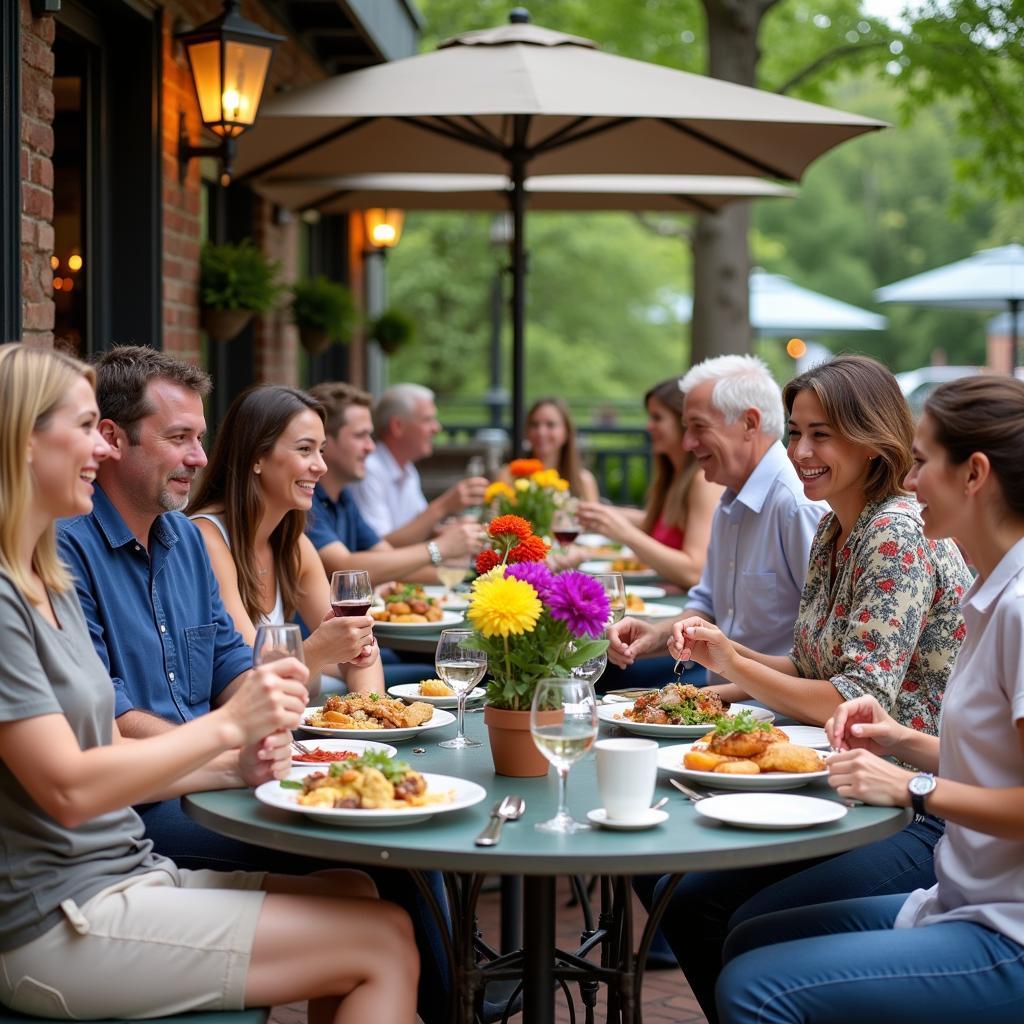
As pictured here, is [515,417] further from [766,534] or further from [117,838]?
[117,838]

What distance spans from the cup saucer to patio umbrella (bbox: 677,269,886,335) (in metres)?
16.7

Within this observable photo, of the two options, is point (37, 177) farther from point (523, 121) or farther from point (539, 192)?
point (539, 192)

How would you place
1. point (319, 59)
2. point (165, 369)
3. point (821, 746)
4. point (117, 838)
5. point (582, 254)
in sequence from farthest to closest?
point (582, 254), point (319, 59), point (165, 369), point (821, 746), point (117, 838)

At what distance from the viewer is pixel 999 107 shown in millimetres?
11625

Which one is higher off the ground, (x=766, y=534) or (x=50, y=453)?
(x=50, y=453)

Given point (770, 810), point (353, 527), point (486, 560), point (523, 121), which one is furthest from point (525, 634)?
point (523, 121)

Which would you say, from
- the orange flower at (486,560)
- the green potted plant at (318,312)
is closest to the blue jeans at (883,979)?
the orange flower at (486,560)

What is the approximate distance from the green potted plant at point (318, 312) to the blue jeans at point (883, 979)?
21.9ft

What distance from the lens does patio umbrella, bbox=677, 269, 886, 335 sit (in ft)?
63.2

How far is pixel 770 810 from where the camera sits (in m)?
2.54

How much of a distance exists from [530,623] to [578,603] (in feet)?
0.31

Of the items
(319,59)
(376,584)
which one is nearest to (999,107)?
(319,59)

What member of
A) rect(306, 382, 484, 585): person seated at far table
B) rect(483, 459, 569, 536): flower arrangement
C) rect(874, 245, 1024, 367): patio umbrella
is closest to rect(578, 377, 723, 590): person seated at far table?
rect(483, 459, 569, 536): flower arrangement

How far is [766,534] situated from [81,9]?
3.34 meters
